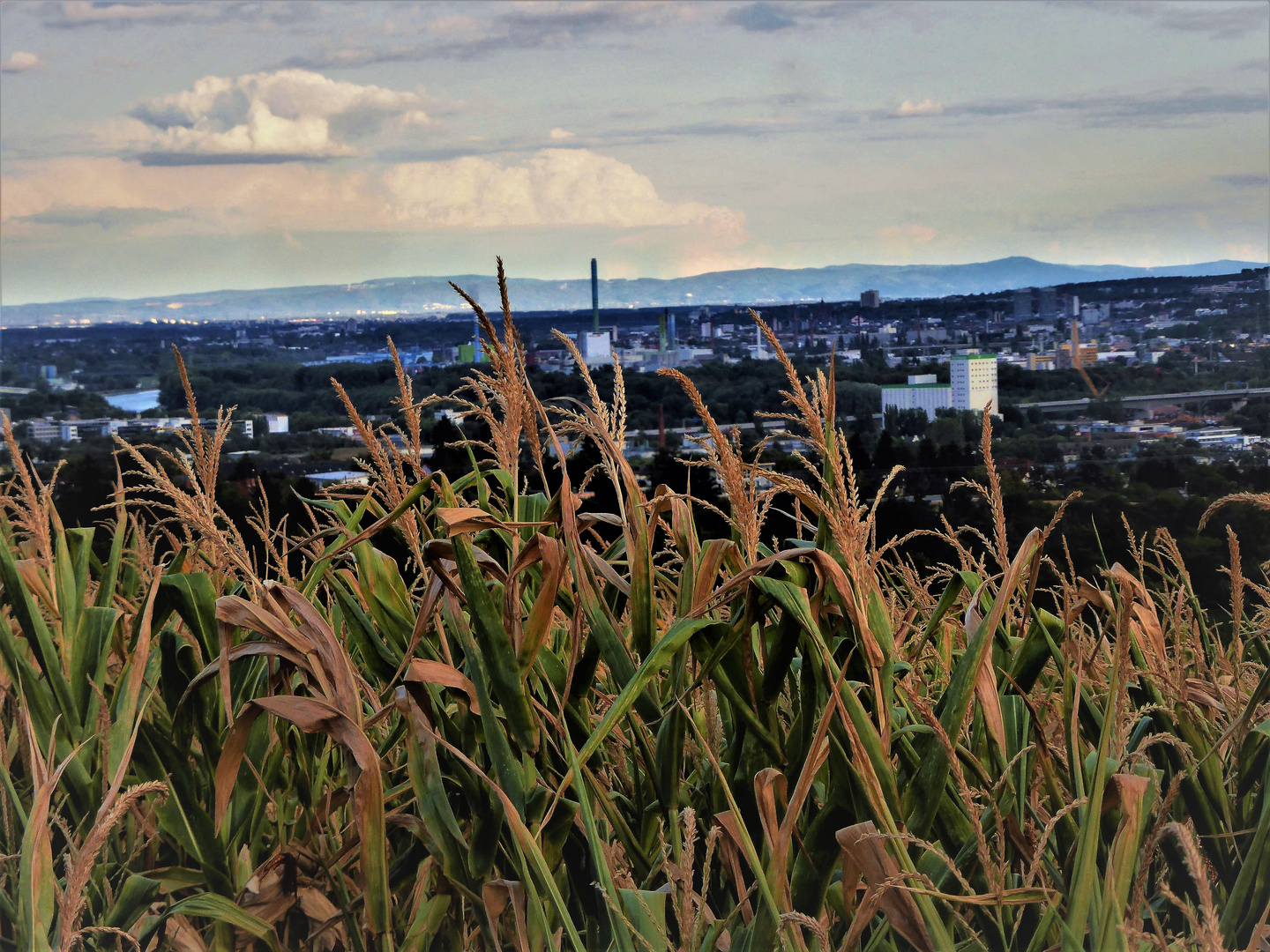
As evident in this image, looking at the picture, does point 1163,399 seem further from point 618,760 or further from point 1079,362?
point 618,760

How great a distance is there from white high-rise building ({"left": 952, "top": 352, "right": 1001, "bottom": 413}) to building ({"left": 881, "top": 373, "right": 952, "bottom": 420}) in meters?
0.13

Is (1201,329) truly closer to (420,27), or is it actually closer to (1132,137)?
(1132,137)

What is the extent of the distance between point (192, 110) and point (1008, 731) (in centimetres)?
1529

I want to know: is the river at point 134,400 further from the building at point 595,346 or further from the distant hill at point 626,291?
the building at point 595,346

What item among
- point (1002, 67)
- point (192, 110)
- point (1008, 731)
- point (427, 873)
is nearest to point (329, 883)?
point (427, 873)

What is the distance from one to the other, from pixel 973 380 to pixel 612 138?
708cm

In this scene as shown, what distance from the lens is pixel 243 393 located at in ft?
45.0

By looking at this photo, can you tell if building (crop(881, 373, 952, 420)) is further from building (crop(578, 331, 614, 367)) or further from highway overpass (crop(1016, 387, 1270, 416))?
building (crop(578, 331, 614, 367))

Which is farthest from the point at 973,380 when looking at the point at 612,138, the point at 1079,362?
the point at 612,138

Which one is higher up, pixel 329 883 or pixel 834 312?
pixel 834 312

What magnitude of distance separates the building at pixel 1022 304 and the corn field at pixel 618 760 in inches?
588

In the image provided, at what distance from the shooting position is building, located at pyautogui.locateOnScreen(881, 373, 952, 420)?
1390cm

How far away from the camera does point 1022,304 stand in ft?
49.8

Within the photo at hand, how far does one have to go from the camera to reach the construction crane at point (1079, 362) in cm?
1371
